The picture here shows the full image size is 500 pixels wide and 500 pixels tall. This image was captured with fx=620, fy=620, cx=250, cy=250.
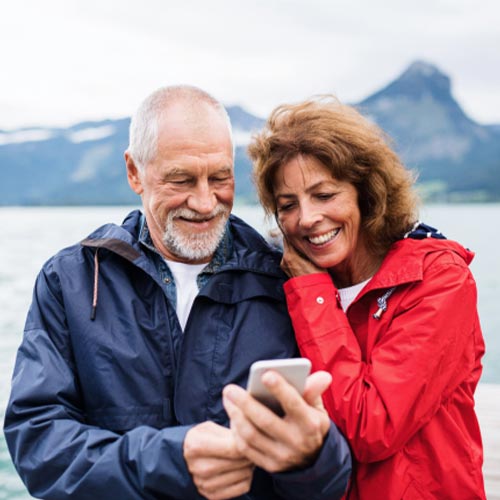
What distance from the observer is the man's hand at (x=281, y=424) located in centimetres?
133

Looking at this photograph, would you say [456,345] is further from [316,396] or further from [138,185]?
[138,185]

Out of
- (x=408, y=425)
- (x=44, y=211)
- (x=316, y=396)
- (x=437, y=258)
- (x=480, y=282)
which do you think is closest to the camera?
(x=316, y=396)

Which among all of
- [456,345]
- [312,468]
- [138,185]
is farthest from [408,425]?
[138,185]

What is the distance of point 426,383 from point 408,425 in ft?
0.46

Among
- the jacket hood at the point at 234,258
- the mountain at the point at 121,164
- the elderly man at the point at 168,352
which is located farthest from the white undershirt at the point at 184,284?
the mountain at the point at 121,164

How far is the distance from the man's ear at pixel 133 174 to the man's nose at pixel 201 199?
243 mm

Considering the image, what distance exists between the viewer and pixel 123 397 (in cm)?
194

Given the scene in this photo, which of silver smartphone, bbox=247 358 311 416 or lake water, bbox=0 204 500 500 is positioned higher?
silver smartphone, bbox=247 358 311 416

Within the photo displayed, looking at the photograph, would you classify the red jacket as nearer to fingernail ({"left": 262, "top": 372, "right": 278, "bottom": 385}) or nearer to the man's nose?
the man's nose

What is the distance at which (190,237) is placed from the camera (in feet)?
7.22

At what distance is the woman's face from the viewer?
7.30ft

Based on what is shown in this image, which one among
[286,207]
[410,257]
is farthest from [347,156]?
[410,257]

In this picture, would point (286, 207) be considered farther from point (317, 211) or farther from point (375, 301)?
point (375, 301)

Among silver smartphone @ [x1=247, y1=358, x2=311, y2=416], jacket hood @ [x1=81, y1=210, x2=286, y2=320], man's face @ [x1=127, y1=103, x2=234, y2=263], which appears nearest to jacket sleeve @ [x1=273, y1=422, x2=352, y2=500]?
silver smartphone @ [x1=247, y1=358, x2=311, y2=416]
